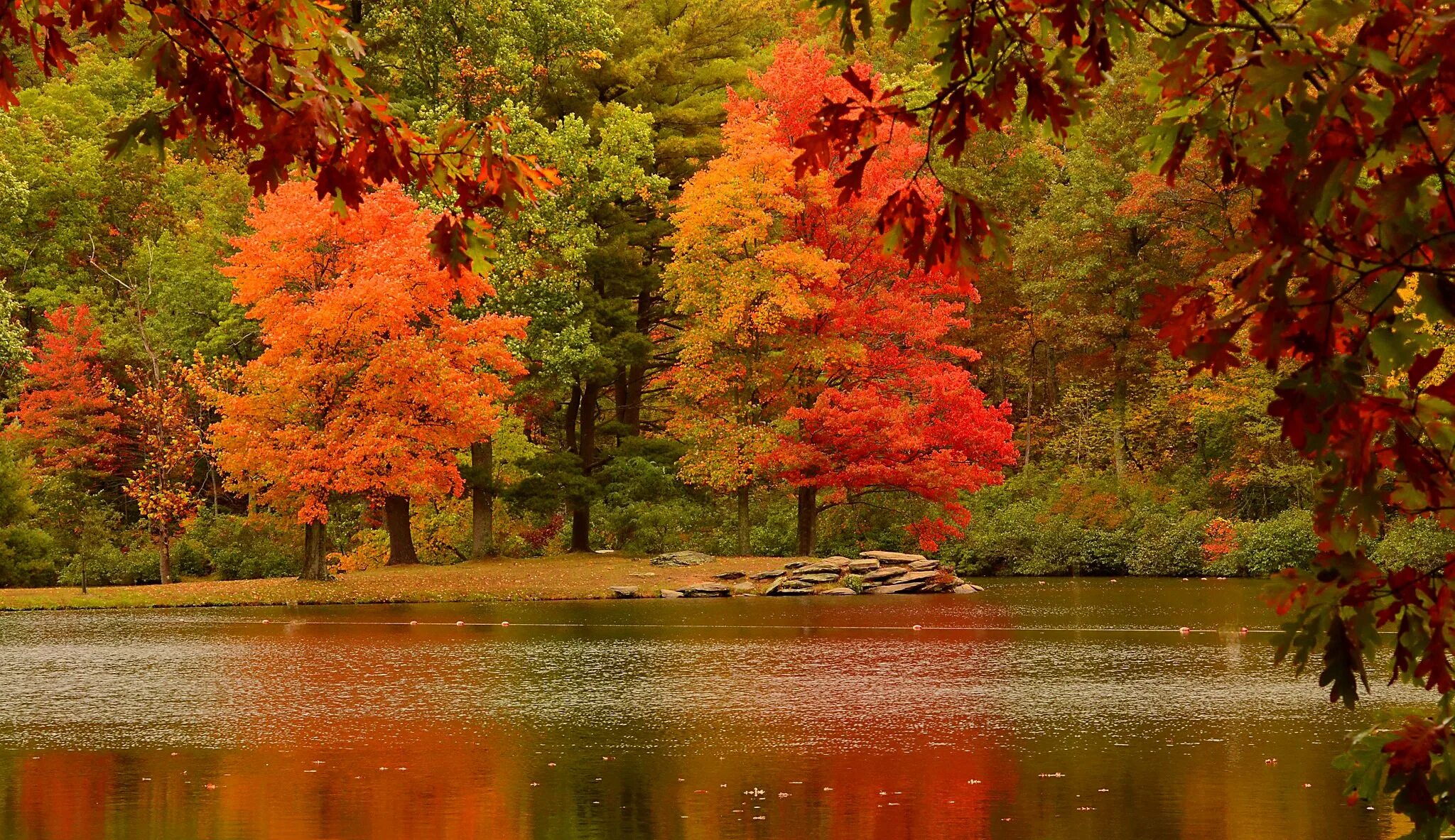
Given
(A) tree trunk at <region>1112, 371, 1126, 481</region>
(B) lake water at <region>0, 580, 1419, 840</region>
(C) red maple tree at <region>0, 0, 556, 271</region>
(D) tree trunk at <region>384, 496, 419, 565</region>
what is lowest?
(B) lake water at <region>0, 580, 1419, 840</region>

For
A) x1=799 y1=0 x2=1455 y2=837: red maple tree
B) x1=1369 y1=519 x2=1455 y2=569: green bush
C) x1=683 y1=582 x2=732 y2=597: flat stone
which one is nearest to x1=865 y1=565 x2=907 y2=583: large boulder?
x1=683 y1=582 x2=732 y2=597: flat stone

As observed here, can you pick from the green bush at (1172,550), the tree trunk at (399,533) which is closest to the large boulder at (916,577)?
the green bush at (1172,550)

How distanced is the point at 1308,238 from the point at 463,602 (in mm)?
27421

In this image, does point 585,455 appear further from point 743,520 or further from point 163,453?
point 163,453

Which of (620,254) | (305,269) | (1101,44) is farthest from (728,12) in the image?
(1101,44)

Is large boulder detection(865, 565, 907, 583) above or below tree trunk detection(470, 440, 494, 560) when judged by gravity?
below

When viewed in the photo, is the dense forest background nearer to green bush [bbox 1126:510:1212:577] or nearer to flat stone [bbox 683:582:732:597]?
green bush [bbox 1126:510:1212:577]

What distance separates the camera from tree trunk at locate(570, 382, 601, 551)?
1457 inches

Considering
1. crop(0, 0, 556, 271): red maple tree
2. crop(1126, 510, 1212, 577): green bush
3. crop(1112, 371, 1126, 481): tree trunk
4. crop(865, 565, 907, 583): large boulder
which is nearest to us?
crop(0, 0, 556, 271): red maple tree

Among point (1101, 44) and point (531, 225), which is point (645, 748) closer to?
point (1101, 44)

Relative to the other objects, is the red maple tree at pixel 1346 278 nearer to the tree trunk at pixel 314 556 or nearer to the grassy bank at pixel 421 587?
the grassy bank at pixel 421 587

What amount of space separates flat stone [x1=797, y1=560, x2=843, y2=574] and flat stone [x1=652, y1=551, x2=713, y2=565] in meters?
2.37

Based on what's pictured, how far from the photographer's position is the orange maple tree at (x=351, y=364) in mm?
30031

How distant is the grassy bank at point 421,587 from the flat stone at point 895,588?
237 cm
